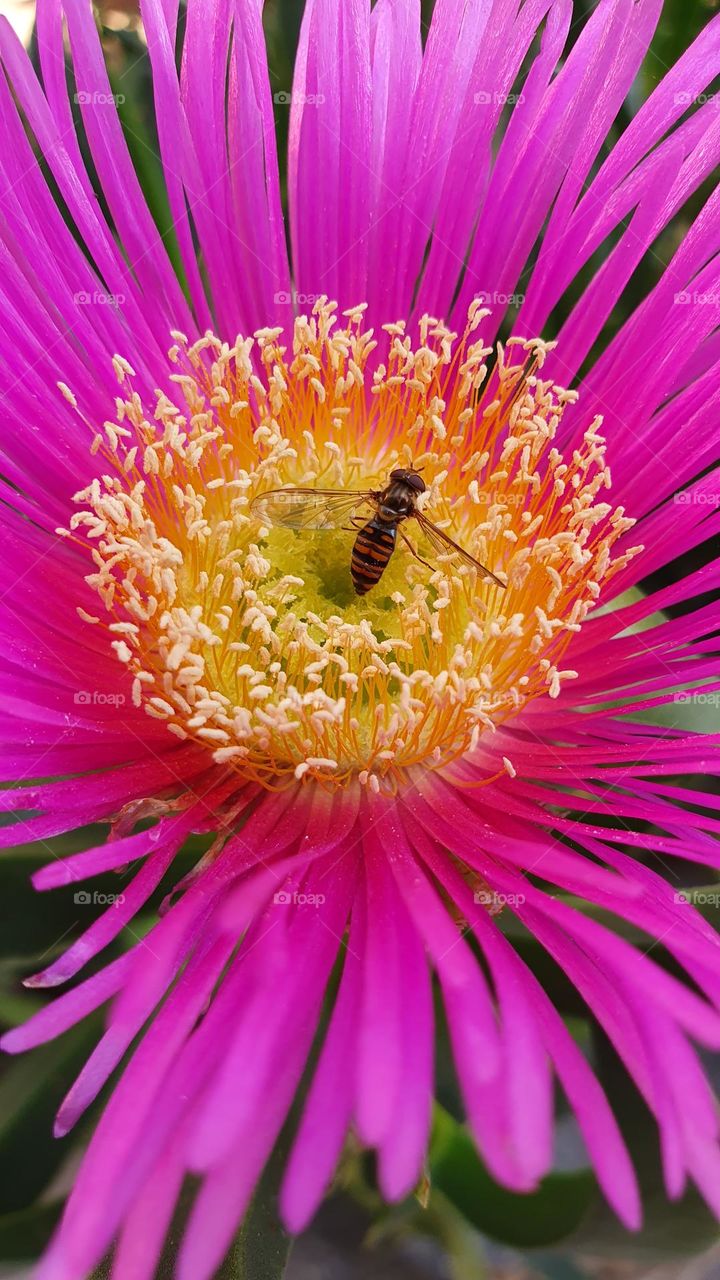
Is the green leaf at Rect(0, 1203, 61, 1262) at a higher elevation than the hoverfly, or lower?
lower

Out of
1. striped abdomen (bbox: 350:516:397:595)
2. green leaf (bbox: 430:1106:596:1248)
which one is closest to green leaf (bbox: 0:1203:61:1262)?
green leaf (bbox: 430:1106:596:1248)

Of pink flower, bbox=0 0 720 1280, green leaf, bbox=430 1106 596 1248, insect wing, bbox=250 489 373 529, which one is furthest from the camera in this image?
insect wing, bbox=250 489 373 529

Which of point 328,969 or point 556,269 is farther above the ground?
point 556,269

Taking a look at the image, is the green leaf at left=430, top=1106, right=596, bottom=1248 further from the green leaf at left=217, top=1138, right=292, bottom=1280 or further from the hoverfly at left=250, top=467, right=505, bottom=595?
the hoverfly at left=250, top=467, right=505, bottom=595

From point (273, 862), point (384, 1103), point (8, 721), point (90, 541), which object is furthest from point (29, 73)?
point (384, 1103)

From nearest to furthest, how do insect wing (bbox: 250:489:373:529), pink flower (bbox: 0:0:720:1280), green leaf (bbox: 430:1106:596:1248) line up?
pink flower (bbox: 0:0:720:1280) < green leaf (bbox: 430:1106:596:1248) < insect wing (bbox: 250:489:373:529)

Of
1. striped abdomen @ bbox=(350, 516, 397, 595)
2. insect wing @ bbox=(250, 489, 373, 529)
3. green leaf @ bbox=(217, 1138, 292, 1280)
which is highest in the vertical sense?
insect wing @ bbox=(250, 489, 373, 529)

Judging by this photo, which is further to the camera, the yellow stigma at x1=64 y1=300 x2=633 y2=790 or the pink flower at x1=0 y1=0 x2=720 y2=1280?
the yellow stigma at x1=64 y1=300 x2=633 y2=790

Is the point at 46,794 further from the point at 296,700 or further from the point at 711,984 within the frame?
the point at 711,984

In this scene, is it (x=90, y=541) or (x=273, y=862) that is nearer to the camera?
(x=273, y=862)
